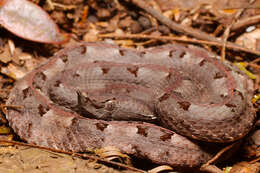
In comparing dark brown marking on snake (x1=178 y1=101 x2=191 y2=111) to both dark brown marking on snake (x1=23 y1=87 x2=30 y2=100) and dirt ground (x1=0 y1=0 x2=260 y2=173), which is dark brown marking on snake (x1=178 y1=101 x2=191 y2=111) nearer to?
dirt ground (x1=0 y1=0 x2=260 y2=173)

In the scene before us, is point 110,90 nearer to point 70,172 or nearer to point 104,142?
point 104,142

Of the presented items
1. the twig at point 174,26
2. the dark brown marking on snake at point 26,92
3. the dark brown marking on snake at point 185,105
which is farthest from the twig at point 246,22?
the dark brown marking on snake at point 26,92

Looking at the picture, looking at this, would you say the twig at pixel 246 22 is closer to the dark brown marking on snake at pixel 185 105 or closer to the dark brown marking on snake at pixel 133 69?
the dark brown marking on snake at pixel 133 69

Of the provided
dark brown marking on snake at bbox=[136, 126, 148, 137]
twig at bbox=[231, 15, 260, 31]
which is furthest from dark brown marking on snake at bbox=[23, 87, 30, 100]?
twig at bbox=[231, 15, 260, 31]

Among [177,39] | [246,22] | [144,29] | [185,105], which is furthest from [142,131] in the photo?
[246,22]

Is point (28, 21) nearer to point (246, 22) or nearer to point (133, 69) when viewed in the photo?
point (133, 69)

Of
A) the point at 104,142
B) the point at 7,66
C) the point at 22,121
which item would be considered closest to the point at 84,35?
the point at 7,66
